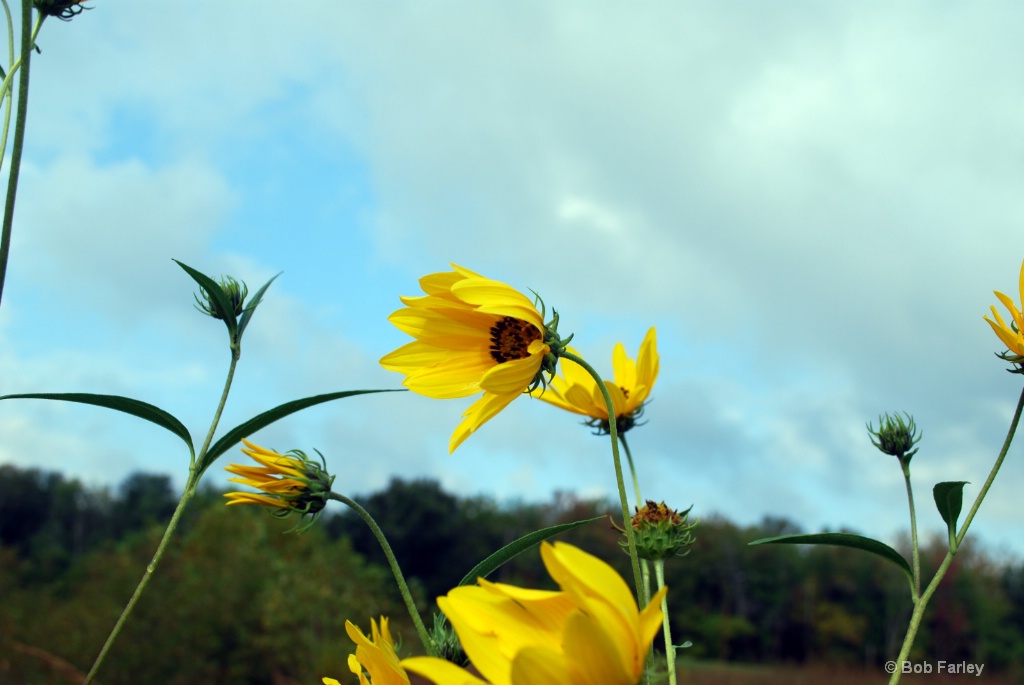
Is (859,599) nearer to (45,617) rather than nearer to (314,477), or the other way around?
(45,617)

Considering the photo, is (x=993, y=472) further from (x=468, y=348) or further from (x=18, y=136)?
(x=18, y=136)

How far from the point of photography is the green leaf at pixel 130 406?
0.90 meters

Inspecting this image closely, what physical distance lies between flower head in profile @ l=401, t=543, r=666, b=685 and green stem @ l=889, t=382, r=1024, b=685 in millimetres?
381

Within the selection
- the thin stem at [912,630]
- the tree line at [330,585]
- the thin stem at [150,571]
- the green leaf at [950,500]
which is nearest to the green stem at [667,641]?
the thin stem at [912,630]

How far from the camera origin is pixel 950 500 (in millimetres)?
955

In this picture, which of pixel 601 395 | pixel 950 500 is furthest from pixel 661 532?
pixel 950 500

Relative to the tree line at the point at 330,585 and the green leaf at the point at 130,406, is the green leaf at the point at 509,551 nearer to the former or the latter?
the green leaf at the point at 130,406

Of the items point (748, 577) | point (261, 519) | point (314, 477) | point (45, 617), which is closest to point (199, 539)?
point (261, 519)

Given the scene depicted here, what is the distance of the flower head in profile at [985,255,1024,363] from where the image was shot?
108 centimetres

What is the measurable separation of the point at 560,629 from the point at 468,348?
0.40 metres

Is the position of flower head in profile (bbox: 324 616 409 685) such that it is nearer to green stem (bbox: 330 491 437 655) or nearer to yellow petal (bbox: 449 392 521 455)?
green stem (bbox: 330 491 437 655)

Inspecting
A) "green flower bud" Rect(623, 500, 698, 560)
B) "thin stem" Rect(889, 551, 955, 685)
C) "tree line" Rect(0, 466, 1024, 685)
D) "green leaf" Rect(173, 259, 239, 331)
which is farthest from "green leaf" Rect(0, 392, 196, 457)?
"tree line" Rect(0, 466, 1024, 685)

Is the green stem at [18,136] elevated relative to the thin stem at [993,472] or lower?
elevated

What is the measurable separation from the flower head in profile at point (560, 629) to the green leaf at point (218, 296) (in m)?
0.64
